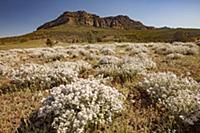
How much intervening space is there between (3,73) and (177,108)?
20.3 feet

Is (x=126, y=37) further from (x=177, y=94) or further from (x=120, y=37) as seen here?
(x=177, y=94)

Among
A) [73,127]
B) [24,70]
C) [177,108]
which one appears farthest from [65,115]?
[24,70]

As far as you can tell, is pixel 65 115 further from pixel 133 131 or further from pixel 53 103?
pixel 133 131

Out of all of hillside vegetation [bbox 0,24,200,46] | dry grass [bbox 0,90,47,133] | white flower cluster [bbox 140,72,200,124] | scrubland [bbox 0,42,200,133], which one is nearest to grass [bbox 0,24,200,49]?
hillside vegetation [bbox 0,24,200,46]

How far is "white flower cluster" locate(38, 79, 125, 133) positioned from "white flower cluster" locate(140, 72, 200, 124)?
84 cm

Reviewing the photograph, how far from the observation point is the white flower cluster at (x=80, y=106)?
4227mm

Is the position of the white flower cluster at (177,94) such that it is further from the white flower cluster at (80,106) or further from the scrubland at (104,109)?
the white flower cluster at (80,106)

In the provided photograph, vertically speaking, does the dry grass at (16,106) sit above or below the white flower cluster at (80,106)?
below

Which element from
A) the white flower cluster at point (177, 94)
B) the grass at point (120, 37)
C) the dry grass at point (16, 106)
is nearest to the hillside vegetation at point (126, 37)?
the grass at point (120, 37)

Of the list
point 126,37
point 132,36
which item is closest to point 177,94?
point 126,37

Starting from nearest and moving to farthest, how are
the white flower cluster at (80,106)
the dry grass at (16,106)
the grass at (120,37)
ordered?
the white flower cluster at (80,106) < the dry grass at (16,106) < the grass at (120,37)

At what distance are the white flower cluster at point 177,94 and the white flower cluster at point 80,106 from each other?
845 mm

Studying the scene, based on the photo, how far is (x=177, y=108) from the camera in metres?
4.73

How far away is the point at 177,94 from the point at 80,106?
191cm
